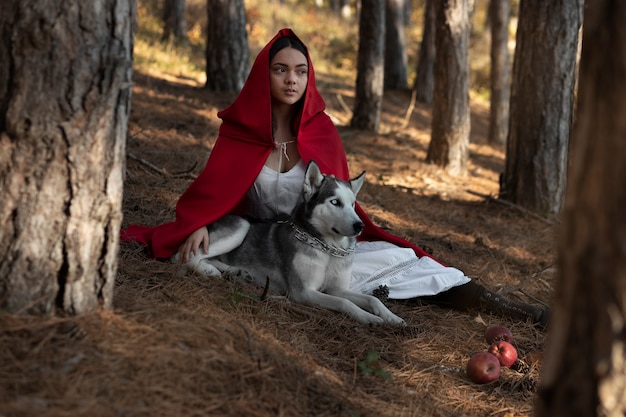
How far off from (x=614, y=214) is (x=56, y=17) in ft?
7.90

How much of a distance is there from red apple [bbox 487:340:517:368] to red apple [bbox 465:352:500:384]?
0.22 m

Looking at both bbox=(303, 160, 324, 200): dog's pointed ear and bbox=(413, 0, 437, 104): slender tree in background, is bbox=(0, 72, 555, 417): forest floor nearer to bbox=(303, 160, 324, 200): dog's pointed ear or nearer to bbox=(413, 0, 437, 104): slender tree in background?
bbox=(303, 160, 324, 200): dog's pointed ear

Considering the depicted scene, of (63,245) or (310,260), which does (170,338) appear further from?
(310,260)

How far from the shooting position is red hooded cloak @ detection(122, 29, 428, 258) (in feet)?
16.6

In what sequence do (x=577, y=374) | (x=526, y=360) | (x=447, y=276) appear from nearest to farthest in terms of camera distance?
(x=577, y=374) < (x=526, y=360) < (x=447, y=276)

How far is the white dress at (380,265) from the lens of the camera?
5.22 metres

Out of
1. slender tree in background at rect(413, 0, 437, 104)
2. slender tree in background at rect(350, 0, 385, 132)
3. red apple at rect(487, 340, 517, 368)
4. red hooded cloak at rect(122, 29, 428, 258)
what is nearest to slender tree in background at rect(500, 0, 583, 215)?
slender tree in background at rect(350, 0, 385, 132)

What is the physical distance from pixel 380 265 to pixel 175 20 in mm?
13815

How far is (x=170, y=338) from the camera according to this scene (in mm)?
3410

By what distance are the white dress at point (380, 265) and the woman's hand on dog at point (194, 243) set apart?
0.56 metres

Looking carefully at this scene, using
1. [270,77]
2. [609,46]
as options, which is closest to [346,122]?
[270,77]

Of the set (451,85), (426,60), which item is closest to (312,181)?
(451,85)

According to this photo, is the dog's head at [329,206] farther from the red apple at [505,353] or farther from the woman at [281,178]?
the red apple at [505,353]

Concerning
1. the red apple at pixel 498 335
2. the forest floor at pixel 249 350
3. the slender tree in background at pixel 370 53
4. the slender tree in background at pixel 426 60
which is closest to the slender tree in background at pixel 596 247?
the forest floor at pixel 249 350
